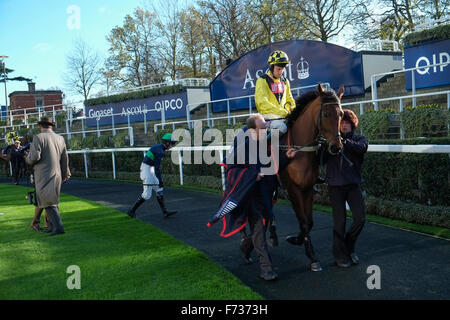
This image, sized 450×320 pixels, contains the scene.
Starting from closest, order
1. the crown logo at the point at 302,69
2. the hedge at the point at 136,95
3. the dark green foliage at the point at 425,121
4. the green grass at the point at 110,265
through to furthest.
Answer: the green grass at the point at 110,265
the dark green foliage at the point at 425,121
the crown logo at the point at 302,69
the hedge at the point at 136,95

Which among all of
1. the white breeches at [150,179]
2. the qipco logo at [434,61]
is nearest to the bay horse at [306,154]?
the white breeches at [150,179]

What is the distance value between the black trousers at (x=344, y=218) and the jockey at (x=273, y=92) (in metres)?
1.19

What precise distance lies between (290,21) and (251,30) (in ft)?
10.9

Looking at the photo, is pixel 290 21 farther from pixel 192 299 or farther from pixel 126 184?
pixel 192 299

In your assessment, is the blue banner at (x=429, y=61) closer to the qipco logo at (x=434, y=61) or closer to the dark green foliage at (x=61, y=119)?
the qipco logo at (x=434, y=61)

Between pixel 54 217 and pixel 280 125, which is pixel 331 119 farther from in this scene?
pixel 54 217

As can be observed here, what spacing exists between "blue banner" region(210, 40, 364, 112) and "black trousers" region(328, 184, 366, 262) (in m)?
10.8

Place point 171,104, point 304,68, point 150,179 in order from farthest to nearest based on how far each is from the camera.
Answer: point 171,104
point 304,68
point 150,179

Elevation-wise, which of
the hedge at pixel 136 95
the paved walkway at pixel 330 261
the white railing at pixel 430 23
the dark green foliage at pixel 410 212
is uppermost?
the white railing at pixel 430 23

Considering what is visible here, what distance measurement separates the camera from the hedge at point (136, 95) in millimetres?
24378

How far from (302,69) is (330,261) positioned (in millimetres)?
12694

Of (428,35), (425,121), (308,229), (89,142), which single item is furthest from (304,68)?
(308,229)

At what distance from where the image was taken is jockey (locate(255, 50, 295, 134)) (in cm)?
578

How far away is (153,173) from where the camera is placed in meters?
8.84
